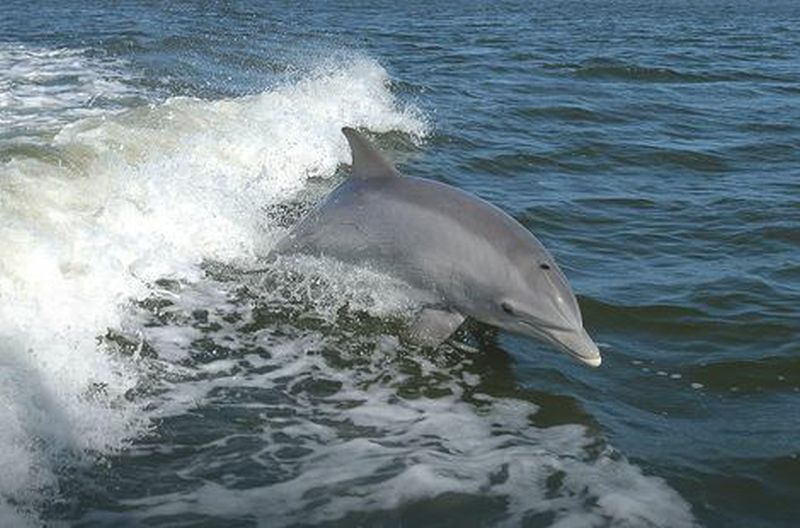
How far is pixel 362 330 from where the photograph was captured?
7.34 m

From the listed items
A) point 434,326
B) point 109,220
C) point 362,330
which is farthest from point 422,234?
point 109,220

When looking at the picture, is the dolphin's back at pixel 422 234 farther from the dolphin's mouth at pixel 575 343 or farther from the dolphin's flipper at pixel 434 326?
the dolphin's mouth at pixel 575 343

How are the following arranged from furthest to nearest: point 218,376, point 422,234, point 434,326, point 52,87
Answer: point 52,87 < point 422,234 < point 434,326 < point 218,376

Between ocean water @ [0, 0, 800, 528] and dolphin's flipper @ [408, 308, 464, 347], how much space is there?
0.36 ft

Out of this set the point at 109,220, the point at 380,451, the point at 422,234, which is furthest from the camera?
the point at 109,220

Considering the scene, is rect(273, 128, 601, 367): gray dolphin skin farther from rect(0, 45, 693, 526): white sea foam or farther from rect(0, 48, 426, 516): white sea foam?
rect(0, 48, 426, 516): white sea foam

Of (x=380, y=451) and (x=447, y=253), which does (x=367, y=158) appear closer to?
(x=447, y=253)

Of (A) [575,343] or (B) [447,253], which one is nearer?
(A) [575,343]

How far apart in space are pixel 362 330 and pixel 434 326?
0.62m

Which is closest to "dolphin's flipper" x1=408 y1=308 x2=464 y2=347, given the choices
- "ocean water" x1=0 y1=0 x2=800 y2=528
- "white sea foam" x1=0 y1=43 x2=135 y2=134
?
"ocean water" x1=0 y1=0 x2=800 y2=528

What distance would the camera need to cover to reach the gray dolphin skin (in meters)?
6.63

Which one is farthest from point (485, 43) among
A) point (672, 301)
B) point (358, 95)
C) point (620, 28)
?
point (672, 301)

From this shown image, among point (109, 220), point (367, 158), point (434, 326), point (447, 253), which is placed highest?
point (367, 158)

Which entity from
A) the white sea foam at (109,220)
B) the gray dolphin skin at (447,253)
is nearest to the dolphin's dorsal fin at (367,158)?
the gray dolphin skin at (447,253)
